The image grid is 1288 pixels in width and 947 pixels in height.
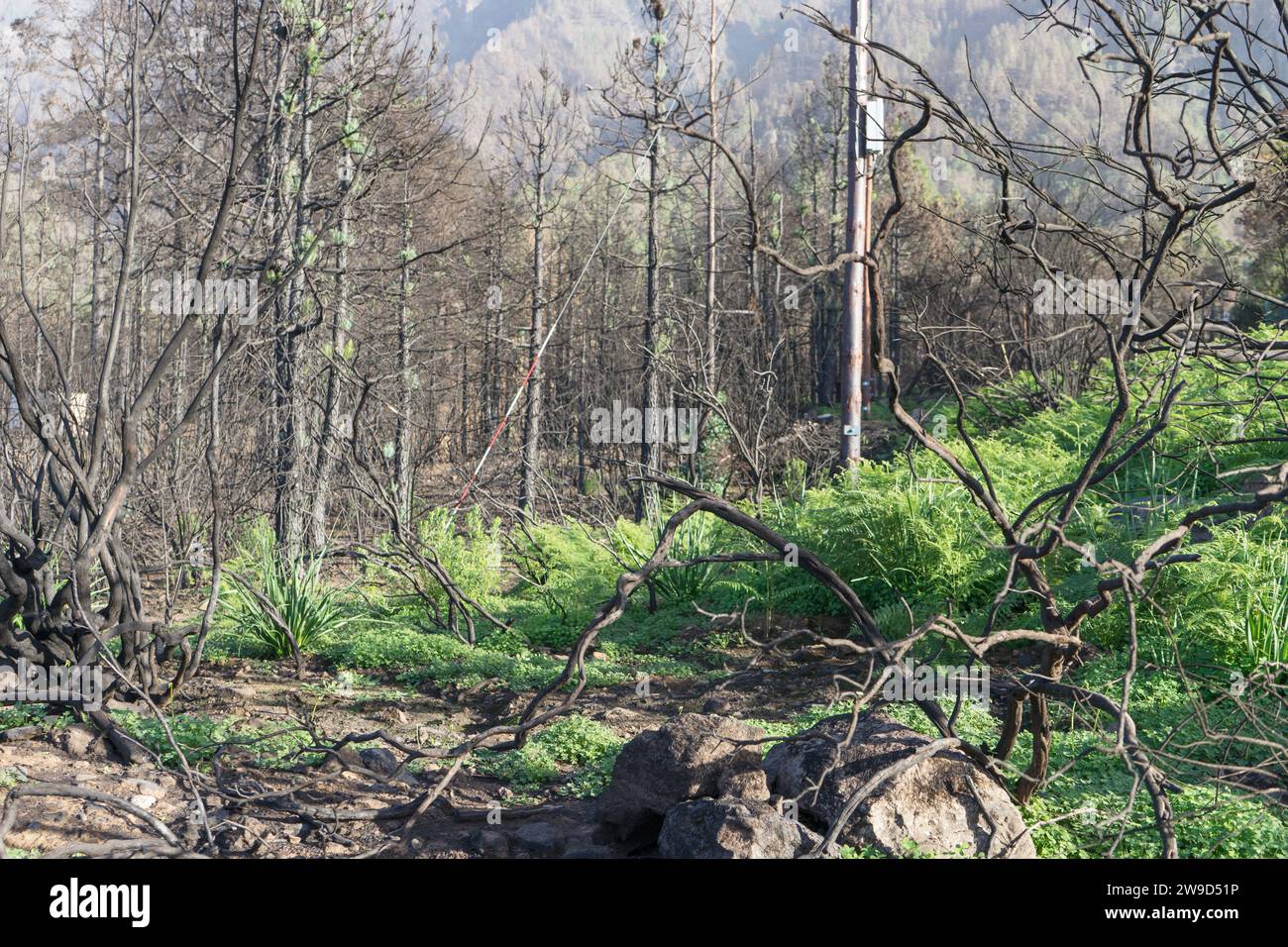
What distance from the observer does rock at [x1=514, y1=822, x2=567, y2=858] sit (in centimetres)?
353

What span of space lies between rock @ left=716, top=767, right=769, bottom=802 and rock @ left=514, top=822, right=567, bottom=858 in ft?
2.04

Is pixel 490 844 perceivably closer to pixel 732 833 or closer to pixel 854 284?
pixel 732 833

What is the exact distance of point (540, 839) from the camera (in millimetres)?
3576

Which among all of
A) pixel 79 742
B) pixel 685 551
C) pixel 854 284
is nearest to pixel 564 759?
pixel 79 742

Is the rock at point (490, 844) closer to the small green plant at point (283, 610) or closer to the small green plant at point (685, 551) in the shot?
the small green plant at point (283, 610)

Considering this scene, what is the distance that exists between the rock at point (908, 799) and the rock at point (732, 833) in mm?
122

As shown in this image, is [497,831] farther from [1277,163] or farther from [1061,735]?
[1277,163]

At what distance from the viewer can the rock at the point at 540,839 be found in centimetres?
353

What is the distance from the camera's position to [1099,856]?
10.4 feet

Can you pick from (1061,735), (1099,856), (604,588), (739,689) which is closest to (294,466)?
(604,588)

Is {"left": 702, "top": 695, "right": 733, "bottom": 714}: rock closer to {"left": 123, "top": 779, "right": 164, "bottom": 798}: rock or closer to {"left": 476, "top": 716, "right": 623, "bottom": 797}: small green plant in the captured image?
{"left": 476, "top": 716, "right": 623, "bottom": 797}: small green plant

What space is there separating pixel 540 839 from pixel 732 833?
876mm

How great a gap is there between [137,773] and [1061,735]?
3.52m

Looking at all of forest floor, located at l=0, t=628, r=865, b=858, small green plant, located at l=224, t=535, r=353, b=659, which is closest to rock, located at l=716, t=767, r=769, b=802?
forest floor, located at l=0, t=628, r=865, b=858
